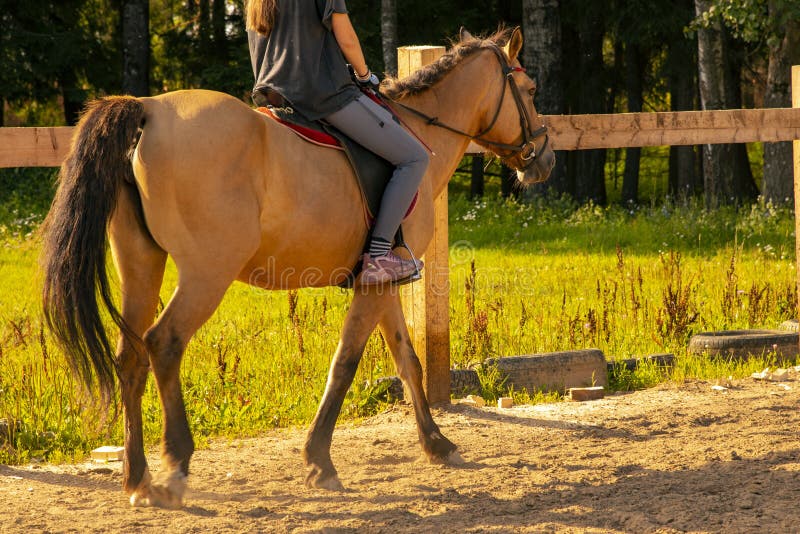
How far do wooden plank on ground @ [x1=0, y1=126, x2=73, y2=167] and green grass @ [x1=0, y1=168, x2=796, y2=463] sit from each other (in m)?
0.67

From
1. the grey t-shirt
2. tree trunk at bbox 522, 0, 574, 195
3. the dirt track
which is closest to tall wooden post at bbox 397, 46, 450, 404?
the dirt track

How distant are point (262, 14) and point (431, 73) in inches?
47.7

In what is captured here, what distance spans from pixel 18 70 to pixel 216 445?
1736 centimetres

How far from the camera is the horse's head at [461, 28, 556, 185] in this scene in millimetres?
5793

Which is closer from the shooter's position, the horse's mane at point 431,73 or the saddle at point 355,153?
the saddle at point 355,153

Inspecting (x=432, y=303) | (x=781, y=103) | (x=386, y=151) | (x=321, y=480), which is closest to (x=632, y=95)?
(x=781, y=103)

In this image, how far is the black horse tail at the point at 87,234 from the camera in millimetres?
4305

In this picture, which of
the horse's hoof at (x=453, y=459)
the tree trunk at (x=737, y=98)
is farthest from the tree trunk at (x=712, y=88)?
the horse's hoof at (x=453, y=459)

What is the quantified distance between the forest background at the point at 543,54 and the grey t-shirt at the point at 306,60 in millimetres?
12038

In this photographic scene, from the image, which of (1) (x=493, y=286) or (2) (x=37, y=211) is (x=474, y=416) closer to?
(1) (x=493, y=286)

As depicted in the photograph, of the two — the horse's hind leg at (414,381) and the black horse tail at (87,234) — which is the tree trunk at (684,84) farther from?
the black horse tail at (87,234)

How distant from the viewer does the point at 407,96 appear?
5.60 meters

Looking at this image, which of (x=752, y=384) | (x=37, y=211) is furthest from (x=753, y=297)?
(x=37, y=211)

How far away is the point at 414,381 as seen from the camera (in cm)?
566
